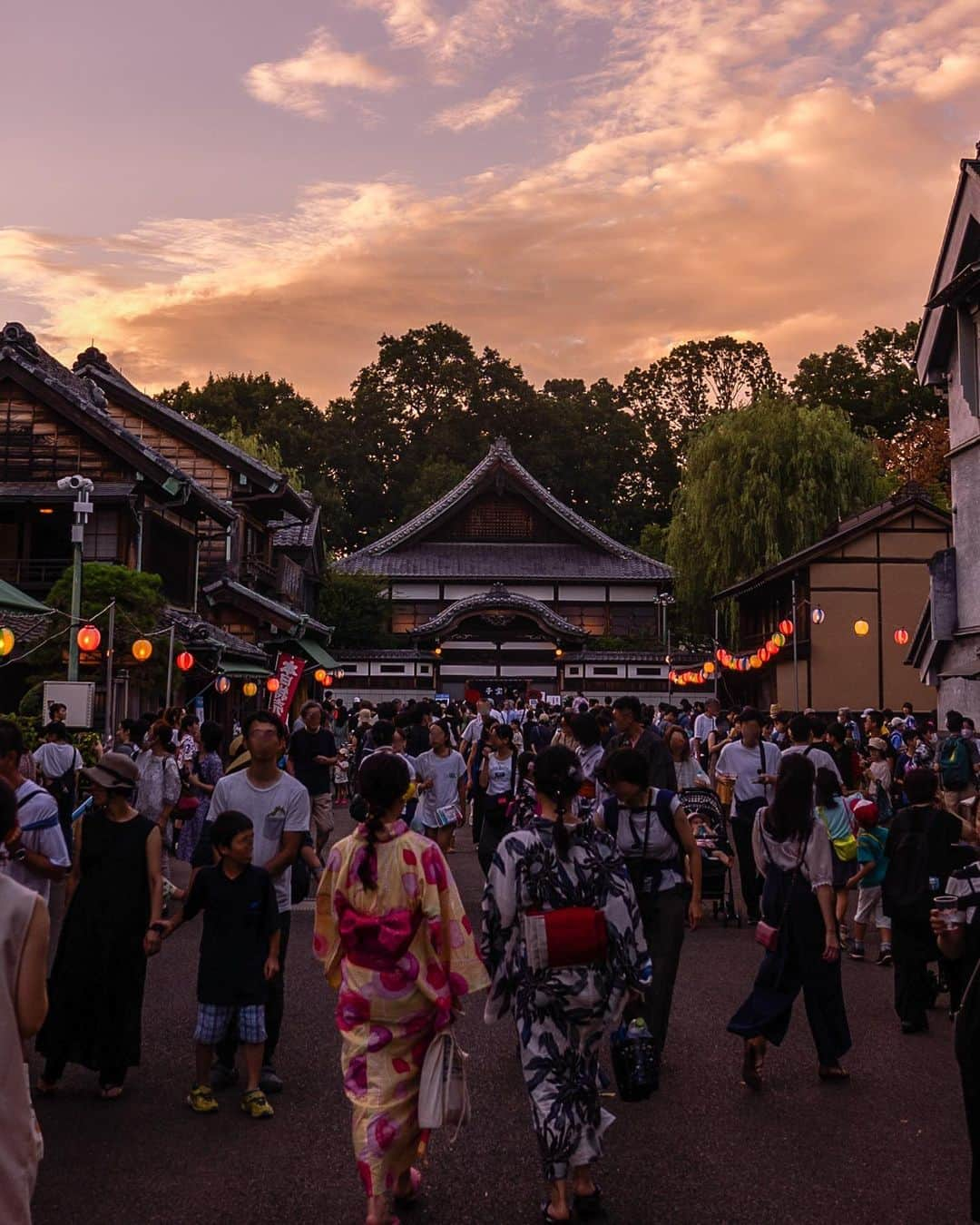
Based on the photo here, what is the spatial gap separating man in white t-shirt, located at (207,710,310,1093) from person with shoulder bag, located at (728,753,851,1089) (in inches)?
92.6

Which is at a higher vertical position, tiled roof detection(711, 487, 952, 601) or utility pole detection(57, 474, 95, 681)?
tiled roof detection(711, 487, 952, 601)

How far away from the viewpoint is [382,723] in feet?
39.7

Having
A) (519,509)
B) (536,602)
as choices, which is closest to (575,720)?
(536,602)

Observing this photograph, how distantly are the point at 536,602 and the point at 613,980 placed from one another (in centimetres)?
4206

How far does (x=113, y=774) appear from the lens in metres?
6.14

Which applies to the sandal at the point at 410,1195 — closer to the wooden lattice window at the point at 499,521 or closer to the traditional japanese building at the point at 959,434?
the traditional japanese building at the point at 959,434

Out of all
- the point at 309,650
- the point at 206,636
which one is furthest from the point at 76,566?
the point at 309,650

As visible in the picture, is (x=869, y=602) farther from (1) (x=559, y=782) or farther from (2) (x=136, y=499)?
(1) (x=559, y=782)

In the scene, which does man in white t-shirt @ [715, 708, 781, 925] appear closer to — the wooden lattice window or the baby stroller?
the baby stroller

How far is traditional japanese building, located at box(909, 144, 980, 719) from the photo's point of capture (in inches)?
830

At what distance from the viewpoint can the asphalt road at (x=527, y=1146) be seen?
4.66 m

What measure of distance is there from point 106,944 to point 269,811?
1000 millimetres

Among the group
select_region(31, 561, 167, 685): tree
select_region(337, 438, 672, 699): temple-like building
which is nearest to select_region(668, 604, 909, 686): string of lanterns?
select_region(337, 438, 672, 699): temple-like building

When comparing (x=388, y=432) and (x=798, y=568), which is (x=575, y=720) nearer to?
(x=798, y=568)
